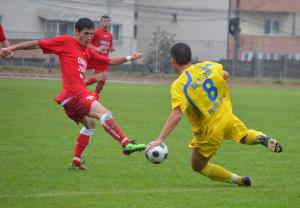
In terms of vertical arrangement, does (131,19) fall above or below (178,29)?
above

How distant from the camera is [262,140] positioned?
27.6 feet

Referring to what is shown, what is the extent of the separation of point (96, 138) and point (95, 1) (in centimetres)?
3633

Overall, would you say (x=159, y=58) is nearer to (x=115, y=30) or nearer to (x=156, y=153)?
(x=115, y=30)

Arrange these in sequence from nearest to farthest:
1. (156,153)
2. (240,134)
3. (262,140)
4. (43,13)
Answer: (156,153) < (262,140) < (240,134) < (43,13)

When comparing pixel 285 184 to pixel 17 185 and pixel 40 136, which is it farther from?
pixel 40 136

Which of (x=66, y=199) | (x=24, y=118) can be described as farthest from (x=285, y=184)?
(x=24, y=118)

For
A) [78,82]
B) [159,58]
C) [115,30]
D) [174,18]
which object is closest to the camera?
[78,82]

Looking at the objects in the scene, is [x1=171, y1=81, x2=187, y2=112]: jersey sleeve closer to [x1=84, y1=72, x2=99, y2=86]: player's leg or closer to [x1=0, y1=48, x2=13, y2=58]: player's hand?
[x1=0, y1=48, x2=13, y2=58]: player's hand

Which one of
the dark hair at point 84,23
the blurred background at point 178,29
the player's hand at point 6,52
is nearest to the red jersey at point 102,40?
the dark hair at point 84,23

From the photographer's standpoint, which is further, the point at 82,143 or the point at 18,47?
the point at 82,143

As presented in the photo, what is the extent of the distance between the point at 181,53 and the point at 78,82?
2062 millimetres

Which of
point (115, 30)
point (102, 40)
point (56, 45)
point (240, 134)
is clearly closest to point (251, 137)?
point (240, 134)

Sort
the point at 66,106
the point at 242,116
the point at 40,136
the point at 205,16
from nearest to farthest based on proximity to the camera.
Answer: the point at 66,106 → the point at 40,136 → the point at 242,116 → the point at 205,16

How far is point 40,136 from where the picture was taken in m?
13.6
